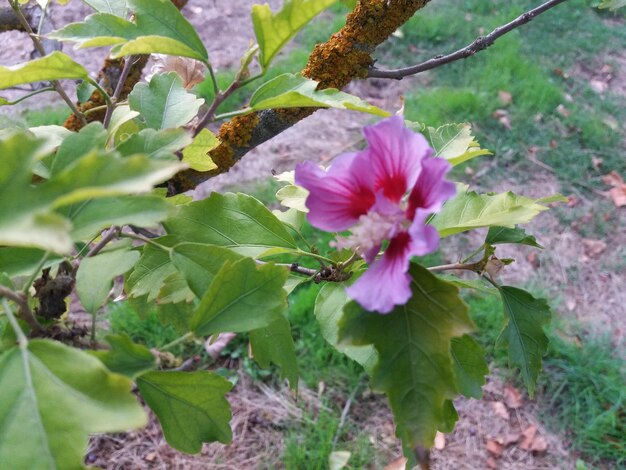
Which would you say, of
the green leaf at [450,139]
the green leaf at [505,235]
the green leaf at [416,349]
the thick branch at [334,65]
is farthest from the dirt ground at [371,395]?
the green leaf at [416,349]

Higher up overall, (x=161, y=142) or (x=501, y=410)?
(x=161, y=142)

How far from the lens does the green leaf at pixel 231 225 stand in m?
0.84

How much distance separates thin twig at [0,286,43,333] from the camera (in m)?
0.62

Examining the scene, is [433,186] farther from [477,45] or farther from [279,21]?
[477,45]

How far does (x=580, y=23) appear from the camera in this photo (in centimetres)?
434

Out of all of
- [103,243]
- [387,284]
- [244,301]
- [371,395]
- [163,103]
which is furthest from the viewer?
[371,395]

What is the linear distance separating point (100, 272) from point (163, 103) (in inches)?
12.8

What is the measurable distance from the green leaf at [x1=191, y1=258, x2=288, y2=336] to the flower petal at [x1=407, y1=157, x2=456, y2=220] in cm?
19

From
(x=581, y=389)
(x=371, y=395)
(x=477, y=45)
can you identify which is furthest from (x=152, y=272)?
(x=581, y=389)

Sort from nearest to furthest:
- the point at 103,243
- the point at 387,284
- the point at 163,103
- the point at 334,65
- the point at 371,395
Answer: the point at 387,284 → the point at 103,243 → the point at 163,103 → the point at 334,65 → the point at 371,395

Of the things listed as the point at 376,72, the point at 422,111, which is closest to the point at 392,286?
the point at 376,72

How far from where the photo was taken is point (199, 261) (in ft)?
2.40

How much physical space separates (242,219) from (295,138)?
2821mm

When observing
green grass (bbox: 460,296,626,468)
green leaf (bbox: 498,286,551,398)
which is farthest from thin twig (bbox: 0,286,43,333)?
green grass (bbox: 460,296,626,468)
